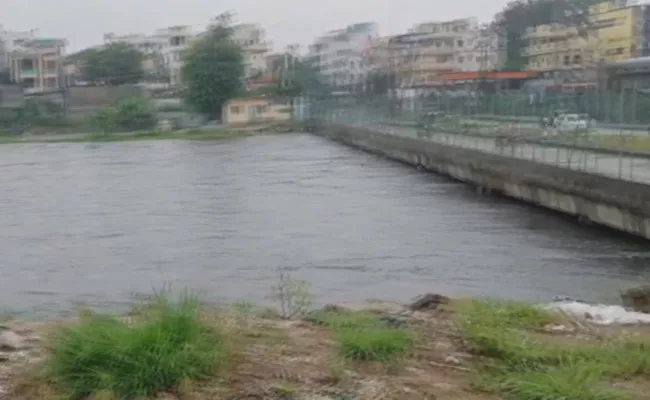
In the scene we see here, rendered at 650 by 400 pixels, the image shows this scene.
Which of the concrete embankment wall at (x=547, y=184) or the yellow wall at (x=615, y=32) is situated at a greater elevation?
the yellow wall at (x=615, y=32)

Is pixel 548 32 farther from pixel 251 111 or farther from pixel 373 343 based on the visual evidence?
pixel 373 343

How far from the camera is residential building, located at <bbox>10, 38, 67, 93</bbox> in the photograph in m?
101

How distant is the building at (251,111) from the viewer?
269 ft

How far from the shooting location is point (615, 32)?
5991 centimetres

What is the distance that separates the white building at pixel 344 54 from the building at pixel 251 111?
57.6ft

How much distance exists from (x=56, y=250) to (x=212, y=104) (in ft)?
212

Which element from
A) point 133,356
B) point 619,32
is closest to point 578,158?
point 133,356

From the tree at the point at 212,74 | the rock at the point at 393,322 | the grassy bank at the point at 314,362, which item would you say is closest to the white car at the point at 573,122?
the rock at the point at 393,322

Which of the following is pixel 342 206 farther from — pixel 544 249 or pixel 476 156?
pixel 544 249

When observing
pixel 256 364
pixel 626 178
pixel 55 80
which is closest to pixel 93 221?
pixel 626 178

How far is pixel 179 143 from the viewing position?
6794 centimetres

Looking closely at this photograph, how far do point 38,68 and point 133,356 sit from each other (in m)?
104

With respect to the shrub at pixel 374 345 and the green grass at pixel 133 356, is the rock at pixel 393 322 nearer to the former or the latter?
the shrub at pixel 374 345

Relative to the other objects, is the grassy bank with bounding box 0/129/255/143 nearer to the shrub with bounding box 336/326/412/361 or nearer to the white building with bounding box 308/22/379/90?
the white building with bounding box 308/22/379/90
